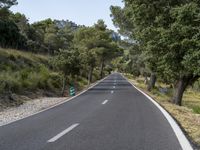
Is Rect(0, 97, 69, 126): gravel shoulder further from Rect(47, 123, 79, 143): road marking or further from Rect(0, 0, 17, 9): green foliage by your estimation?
Rect(0, 0, 17, 9): green foliage

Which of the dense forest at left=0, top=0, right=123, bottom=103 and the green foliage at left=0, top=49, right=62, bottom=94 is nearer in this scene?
the green foliage at left=0, top=49, right=62, bottom=94

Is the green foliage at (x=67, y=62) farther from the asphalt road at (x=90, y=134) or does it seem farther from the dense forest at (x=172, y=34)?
the asphalt road at (x=90, y=134)

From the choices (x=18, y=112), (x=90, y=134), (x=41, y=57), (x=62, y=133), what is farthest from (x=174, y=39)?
(x=41, y=57)

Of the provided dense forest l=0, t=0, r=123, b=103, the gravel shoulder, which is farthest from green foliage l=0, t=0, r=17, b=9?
the gravel shoulder

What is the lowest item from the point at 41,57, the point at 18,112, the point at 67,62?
the point at 18,112

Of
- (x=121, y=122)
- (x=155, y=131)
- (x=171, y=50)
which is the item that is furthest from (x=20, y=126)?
(x=171, y=50)

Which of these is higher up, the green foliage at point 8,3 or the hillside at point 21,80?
the green foliage at point 8,3

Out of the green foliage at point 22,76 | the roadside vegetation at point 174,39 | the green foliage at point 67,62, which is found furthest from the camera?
the green foliage at point 67,62

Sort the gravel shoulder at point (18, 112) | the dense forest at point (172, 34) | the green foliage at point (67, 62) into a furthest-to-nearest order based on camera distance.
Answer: the green foliage at point (67, 62) < the dense forest at point (172, 34) < the gravel shoulder at point (18, 112)

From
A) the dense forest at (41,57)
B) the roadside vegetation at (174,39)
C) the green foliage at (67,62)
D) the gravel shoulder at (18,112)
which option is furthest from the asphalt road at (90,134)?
the green foliage at (67,62)

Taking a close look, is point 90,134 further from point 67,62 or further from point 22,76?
point 67,62

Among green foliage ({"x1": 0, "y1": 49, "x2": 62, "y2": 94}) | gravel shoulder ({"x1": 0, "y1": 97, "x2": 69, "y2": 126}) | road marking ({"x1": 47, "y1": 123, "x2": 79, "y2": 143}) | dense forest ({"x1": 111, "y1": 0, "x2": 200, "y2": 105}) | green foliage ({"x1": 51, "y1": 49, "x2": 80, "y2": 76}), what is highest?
dense forest ({"x1": 111, "y1": 0, "x2": 200, "y2": 105})

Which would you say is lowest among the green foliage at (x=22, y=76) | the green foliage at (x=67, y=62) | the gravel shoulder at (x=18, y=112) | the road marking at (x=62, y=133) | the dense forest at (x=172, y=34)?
the gravel shoulder at (x=18, y=112)

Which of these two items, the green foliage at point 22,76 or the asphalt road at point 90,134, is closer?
the asphalt road at point 90,134
